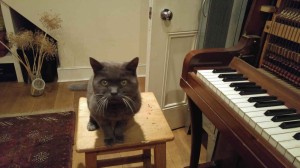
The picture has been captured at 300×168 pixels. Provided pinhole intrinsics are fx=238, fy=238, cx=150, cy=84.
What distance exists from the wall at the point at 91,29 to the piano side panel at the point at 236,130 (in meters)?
1.69

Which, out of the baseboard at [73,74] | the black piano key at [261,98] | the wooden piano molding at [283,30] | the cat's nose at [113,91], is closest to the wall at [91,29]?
the baseboard at [73,74]

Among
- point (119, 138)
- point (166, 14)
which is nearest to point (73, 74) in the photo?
point (166, 14)

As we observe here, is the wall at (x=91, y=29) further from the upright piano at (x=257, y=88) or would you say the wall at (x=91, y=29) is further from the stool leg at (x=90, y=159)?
the stool leg at (x=90, y=159)

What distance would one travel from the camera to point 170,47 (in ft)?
5.35

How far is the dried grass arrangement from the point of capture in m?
2.15

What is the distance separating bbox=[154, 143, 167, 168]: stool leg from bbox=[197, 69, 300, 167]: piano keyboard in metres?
0.36

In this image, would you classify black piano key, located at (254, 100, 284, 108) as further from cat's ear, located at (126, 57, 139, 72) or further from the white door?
the white door

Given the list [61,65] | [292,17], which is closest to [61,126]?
[61,65]

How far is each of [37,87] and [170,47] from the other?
4.63 ft

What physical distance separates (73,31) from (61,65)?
40 centimetres

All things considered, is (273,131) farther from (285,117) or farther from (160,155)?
(160,155)

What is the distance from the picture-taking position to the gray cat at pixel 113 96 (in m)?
0.87

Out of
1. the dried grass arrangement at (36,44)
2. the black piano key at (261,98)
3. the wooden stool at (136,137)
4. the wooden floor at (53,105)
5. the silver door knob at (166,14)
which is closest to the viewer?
the black piano key at (261,98)

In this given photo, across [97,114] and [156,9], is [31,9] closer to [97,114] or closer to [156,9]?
[156,9]
